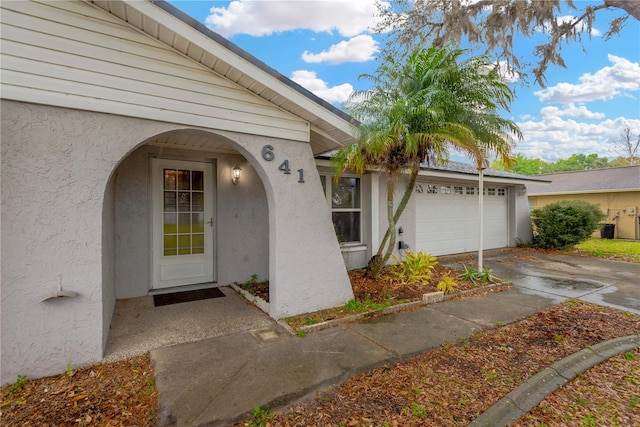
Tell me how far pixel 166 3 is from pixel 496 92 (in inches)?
212

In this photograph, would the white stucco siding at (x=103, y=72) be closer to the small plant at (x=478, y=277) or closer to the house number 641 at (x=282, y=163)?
the house number 641 at (x=282, y=163)

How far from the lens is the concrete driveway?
18.2 ft

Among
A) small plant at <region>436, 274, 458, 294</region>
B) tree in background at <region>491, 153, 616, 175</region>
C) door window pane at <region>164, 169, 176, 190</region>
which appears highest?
tree in background at <region>491, 153, 616, 175</region>

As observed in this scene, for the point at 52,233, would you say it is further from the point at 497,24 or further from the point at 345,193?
the point at 497,24

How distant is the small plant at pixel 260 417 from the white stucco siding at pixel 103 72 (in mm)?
3267

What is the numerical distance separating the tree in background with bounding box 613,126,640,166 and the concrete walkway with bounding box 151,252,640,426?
35.5m

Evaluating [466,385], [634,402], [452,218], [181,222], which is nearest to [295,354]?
[466,385]

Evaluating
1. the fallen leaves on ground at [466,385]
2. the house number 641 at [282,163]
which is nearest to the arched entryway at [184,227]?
the house number 641 at [282,163]

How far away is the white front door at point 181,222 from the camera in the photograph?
5.39m

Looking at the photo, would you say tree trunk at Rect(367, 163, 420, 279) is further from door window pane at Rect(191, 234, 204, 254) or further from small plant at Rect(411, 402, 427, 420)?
door window pane at Rect(191, 234, 204, 254)

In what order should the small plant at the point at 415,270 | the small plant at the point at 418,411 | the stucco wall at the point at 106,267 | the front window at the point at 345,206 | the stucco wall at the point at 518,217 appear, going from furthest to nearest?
the stucco wall at the point at 518,217
the front window at the point at 345,206
the small plant at the point at 415,270
the stucco wall at the point at 106,267
the small plant at the point at 418,411

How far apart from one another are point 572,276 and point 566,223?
173 inches

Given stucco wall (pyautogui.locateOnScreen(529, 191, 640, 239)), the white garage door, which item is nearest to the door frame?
the white garage door

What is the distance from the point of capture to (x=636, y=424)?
2.35m
